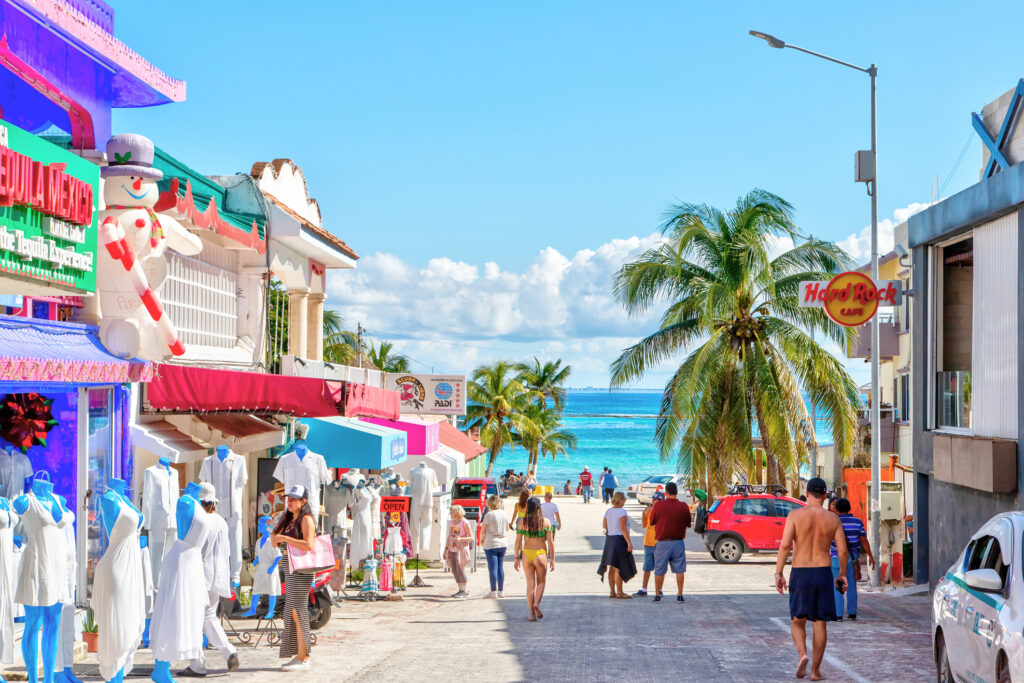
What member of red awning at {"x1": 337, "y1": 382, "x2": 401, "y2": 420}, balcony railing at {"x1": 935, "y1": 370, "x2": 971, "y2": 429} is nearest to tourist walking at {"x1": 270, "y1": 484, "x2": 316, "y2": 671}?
red awning at {"x1": 337, "y1": 382, "x2": 401, "y2": 420}

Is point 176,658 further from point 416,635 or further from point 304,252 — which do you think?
point 304,252

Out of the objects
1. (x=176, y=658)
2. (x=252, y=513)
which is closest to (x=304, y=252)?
(x=252, y=513)

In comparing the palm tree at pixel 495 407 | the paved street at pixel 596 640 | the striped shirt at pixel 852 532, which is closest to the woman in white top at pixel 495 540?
the paved street at pixel 596 640

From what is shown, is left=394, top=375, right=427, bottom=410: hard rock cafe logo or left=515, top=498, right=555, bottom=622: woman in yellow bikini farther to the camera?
left=394, top=375, right=427, bottom=410: hard rock cafe logo

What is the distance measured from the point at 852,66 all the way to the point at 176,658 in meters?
18.2

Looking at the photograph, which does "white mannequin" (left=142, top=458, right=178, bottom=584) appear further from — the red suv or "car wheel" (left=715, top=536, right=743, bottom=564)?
"car wheel" (left=715, top=536, right=743, bottom=564)

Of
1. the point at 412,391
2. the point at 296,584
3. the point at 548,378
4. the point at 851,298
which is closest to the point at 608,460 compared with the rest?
the point at 548,378

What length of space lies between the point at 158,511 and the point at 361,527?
19.6 feet

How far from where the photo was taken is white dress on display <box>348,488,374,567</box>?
18.1 metres

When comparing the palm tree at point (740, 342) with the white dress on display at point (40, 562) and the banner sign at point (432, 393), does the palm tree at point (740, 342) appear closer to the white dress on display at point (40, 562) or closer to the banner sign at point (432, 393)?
the banner sign at point (432, 393)

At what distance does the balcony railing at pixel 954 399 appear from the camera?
1831 centimetres

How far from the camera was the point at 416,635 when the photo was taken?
14.6 meters

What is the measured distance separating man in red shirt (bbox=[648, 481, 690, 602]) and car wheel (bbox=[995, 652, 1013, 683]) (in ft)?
31.2

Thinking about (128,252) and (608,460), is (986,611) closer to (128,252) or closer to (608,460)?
(128,252)
